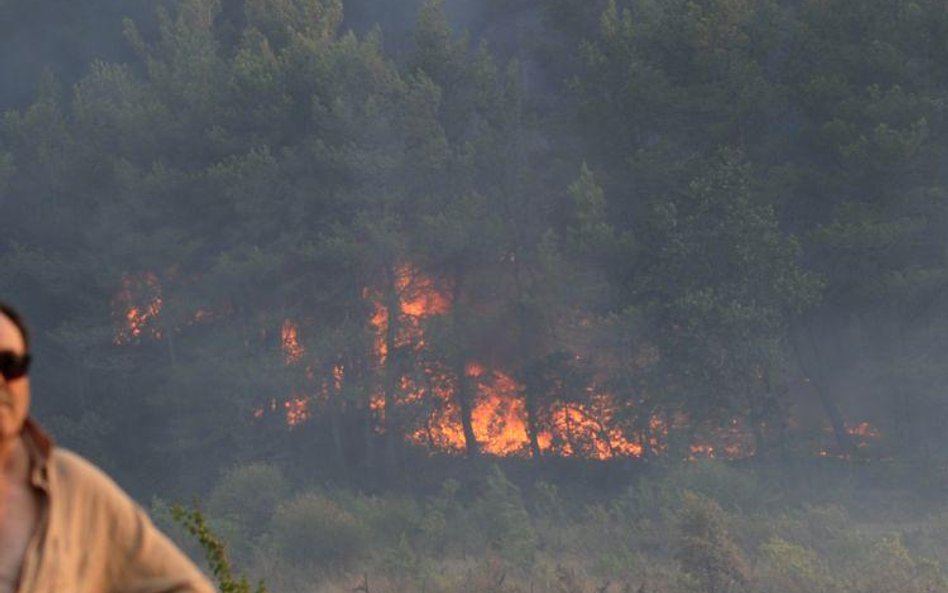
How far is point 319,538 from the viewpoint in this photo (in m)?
27.4

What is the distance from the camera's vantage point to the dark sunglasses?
1695mm

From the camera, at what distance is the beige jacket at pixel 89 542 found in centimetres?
177

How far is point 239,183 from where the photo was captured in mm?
33531

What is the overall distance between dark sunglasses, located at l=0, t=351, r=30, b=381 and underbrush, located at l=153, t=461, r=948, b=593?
18.6 meters

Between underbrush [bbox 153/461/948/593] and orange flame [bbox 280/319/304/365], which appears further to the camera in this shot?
orange flame [bbox 280/319/304/365]

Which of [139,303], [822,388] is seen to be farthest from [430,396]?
[822,388]

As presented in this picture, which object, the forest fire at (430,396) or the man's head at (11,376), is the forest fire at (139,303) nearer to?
the forest fire at (430,396)

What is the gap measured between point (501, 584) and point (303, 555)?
22.8 feet

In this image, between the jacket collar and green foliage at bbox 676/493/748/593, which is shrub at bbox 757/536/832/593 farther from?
the jacket collar

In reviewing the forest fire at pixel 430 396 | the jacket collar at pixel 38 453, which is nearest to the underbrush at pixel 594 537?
the forest fire at pixel 430 396

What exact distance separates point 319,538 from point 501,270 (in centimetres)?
976

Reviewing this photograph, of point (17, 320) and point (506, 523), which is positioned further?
point (506, 523)

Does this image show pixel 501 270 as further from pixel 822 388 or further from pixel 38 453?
pixel 38 453

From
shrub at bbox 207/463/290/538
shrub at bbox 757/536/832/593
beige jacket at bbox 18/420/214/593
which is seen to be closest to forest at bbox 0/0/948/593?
shrub at bbox 207/463/290/538
